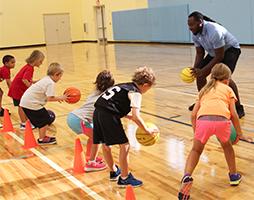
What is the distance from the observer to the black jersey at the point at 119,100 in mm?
3729

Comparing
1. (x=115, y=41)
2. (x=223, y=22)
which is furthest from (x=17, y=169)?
(x=115, y=41)

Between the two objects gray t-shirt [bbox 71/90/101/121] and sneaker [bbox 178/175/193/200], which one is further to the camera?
gray t-shirt [bbox 71/90/101/121]

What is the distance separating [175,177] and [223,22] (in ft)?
47.7

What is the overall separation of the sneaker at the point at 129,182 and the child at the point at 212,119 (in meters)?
0.57

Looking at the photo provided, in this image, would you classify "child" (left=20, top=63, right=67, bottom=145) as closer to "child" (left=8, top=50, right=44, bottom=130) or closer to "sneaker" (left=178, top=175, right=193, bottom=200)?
"child" (left=8, top=50, right=44, bottom=130)

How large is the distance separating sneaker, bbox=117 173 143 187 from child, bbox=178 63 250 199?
57 cm

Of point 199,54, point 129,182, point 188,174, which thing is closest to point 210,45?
point 199,54

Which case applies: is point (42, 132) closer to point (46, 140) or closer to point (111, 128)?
point (46, 140)

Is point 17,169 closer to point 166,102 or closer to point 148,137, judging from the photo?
Answer: point 148,137

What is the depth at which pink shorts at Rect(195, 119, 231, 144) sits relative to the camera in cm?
349

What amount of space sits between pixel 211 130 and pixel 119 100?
83cm

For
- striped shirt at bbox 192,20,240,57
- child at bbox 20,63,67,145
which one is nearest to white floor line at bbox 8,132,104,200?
child at bbox 20,63,67,145

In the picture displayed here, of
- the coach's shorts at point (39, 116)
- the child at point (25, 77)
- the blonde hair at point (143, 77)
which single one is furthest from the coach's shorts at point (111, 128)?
the child at point (25, 77)

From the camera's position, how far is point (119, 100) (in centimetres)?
374
